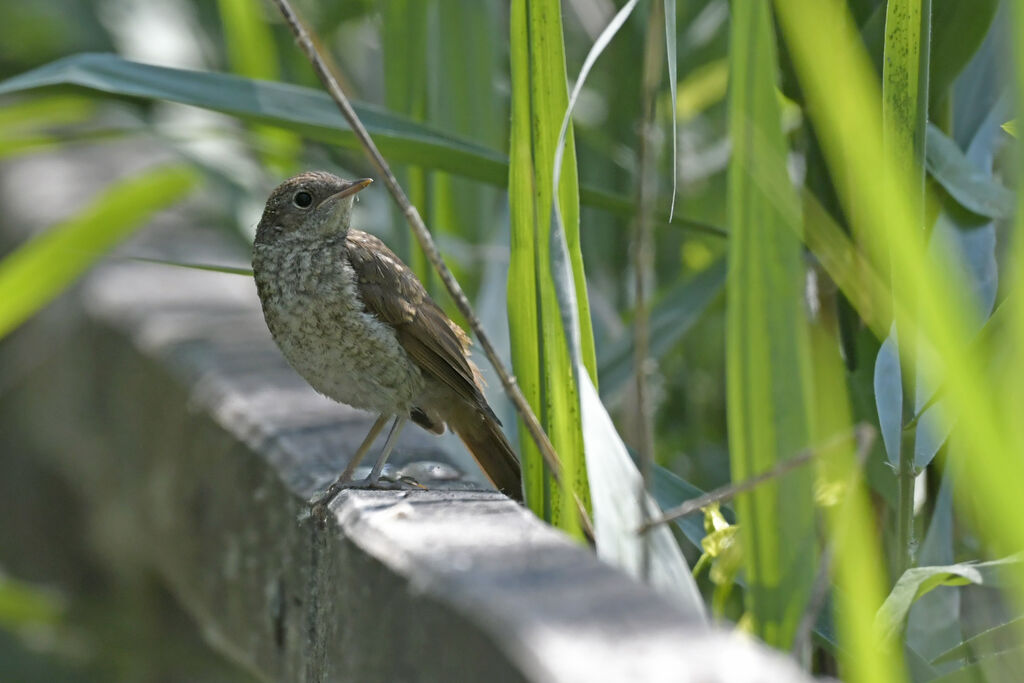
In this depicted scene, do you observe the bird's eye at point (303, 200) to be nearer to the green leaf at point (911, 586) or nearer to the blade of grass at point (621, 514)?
the blade of grass at point (621, 514)

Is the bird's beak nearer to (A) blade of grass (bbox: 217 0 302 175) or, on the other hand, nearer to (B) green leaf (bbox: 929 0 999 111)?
(A) blade of grass (bbox: 217 0 302 175)

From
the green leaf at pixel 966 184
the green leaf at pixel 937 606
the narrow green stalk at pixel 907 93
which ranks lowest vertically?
the green leaf at pixel 937 606

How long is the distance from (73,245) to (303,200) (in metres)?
0.55

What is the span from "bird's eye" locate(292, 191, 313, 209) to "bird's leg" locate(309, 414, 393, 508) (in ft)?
1.47

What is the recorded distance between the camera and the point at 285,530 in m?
2.24

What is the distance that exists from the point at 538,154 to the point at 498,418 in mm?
654

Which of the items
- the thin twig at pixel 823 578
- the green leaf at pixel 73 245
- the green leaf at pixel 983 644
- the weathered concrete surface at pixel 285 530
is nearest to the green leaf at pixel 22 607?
the weathered concrete surface at pixel 285 530

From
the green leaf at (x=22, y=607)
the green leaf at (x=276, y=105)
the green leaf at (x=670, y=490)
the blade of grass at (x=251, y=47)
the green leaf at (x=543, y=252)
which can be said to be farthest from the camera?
the green leaf at (x=22, y=607)

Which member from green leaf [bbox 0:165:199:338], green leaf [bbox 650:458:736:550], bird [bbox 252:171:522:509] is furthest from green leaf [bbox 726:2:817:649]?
green leaf [bbox 0:165:199:338]

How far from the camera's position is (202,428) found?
2.86m

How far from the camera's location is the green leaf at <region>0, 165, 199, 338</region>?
2729 mm

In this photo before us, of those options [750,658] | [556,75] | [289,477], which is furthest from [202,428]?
[750,658]

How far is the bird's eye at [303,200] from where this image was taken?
2.66 m

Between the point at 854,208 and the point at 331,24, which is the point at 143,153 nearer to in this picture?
the point at 331,24
